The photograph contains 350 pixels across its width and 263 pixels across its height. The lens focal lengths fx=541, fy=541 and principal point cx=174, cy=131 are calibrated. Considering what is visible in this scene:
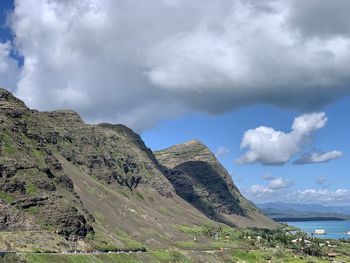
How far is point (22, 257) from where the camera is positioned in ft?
618

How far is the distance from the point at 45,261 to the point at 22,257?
11304 mm

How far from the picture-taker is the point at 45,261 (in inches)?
7766

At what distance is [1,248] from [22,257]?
13.8m

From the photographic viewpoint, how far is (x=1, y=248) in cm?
19738

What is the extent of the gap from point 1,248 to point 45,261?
54.9ft
